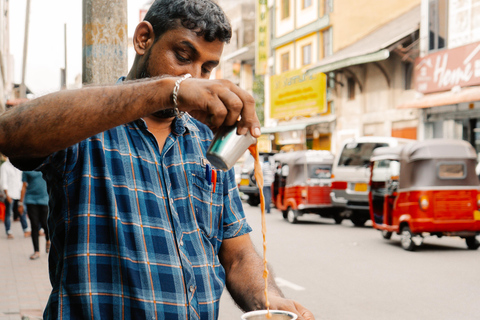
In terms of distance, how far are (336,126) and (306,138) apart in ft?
10.7

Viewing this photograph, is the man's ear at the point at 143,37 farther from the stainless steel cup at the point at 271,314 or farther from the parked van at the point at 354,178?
the parked van at the point at 354,178

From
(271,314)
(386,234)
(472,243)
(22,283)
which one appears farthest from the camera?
(386,234)

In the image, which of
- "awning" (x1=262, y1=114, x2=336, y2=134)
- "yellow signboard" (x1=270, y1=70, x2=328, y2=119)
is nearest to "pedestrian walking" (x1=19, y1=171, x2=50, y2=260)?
"awning" (x1=262, y1=114, x2=336, y2=134)

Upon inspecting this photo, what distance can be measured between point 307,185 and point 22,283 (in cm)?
934

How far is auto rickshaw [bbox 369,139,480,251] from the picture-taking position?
9.90 m

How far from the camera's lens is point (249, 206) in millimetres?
21906

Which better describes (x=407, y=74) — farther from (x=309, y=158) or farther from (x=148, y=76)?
(x=148, y=76)

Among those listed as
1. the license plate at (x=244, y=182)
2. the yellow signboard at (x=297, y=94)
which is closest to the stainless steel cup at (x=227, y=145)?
the license plate at (x=244, y=182)

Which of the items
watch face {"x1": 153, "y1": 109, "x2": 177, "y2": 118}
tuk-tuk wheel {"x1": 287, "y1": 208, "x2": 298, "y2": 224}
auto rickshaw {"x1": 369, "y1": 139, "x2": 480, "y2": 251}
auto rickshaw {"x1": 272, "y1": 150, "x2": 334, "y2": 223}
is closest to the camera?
watch face {"x1": 153, "y1": 109, "x2": 177, "y2": 118}

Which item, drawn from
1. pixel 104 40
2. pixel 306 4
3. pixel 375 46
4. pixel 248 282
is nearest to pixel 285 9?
pixel 306 4

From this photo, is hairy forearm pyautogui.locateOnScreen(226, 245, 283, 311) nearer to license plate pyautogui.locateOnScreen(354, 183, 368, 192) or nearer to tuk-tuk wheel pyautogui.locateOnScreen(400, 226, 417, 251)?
tuk-tuk wheel pyautogui.locateOnScreen(400, 226, 417, 251)

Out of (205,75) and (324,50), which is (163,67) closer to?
(205,75)

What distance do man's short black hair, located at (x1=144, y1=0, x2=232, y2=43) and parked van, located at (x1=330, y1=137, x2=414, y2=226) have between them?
1221 centimetres

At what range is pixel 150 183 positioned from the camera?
5.64 feet
